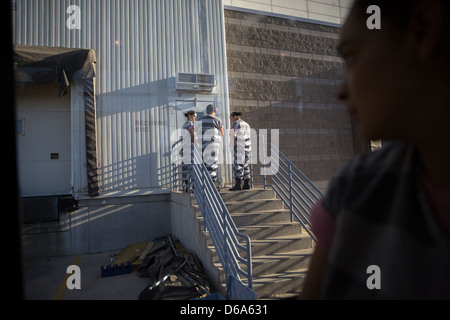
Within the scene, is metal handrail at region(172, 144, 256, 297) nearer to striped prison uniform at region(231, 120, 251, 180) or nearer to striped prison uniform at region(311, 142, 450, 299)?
striped prison uniform at region(231, 120, 251, 180)

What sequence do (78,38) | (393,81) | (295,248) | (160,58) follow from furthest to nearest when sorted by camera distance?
(160,58) → (78,38) → (295,248) → (393,81)

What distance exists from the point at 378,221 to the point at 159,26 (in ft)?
27.1

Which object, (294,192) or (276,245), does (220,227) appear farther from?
(294,192)

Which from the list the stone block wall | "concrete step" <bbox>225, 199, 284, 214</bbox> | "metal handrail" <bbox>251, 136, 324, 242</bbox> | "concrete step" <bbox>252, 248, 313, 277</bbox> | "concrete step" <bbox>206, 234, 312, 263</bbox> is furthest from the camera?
the stone block wall

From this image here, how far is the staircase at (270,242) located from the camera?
395 centimetres

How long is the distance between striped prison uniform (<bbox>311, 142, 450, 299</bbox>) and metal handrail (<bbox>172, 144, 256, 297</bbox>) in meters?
2.91

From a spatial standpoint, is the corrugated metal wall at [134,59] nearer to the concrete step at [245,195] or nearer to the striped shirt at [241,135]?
the striped shirt at [241,135]

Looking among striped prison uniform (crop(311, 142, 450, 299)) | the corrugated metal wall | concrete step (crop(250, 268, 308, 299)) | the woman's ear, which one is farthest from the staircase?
the woman's ear

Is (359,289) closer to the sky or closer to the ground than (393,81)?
closer to the ground

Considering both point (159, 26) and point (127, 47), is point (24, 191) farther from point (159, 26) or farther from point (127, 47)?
point (159, 26)

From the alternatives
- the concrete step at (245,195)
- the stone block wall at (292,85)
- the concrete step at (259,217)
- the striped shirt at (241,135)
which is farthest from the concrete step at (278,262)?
the stone block wall at (292,85)

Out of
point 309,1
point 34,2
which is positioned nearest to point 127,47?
point 34,2

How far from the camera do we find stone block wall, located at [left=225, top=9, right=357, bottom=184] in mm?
8266

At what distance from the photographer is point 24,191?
6.54 meters
